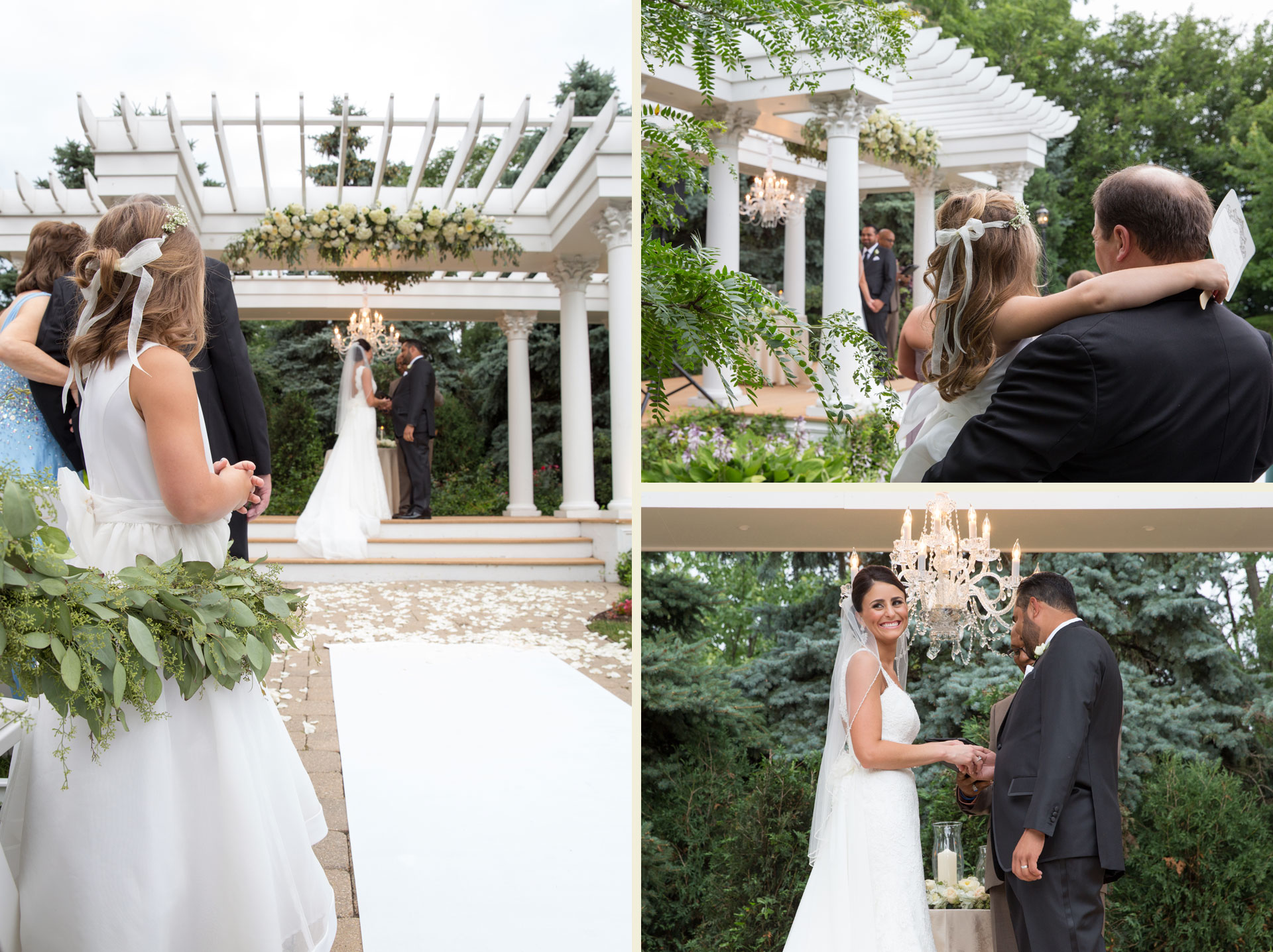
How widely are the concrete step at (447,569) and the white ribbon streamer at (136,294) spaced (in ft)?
27.3

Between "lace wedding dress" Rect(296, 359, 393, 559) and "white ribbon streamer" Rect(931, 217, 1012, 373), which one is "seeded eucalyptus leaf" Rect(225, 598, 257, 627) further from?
"lace wedding dress" Rect(296, 359, 393, 559)

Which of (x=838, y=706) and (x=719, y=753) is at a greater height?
(x=838, y=706)

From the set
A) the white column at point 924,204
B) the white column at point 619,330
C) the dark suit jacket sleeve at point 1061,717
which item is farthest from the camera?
the white column at point 619,330

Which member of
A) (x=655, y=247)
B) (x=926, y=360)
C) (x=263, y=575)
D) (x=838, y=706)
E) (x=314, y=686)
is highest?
(x=655, y=247)

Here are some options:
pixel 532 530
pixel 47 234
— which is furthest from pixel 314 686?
pixel 532 530

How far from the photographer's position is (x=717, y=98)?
6.87 m

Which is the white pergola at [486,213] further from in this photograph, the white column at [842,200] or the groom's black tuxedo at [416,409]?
the white column at [842,200]

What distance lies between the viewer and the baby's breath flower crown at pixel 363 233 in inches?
386

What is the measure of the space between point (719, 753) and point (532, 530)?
598 centimetres

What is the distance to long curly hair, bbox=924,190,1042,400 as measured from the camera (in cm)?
184

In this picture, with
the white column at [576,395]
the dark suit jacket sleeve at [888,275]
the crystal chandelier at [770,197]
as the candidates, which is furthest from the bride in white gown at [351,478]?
the dark suit jacket sleeve at [888,275]

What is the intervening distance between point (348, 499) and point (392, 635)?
4.20 meters

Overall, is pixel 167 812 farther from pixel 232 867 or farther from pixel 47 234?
pixel 47 234

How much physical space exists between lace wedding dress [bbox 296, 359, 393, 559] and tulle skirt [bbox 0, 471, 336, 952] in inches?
342
